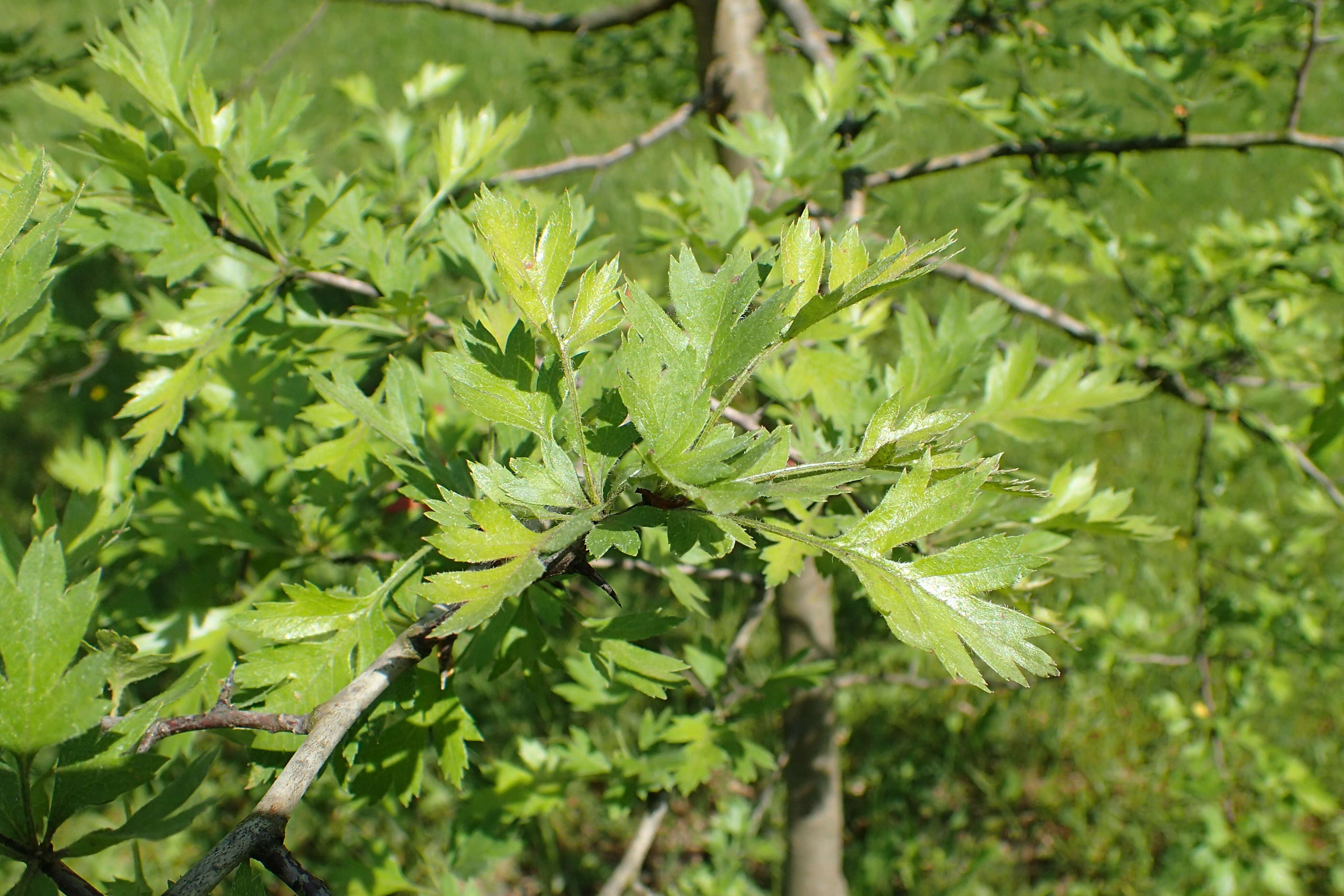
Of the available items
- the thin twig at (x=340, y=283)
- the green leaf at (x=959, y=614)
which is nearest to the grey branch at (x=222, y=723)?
the green leaf at (x=959, y=614)

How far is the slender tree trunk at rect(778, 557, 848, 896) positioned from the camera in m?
1.92

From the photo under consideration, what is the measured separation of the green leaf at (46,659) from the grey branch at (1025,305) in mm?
1586

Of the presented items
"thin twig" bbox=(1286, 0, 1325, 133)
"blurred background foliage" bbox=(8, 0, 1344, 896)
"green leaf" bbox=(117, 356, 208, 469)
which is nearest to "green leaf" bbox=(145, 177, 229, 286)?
"green leaf" bbox=(117, 356, 208, 469)

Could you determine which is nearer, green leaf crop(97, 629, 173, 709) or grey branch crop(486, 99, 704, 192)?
green leaf crop(97, 629, 173, 709)

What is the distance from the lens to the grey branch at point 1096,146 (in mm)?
1656

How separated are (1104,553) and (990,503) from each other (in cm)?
280

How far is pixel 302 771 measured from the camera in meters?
0.65

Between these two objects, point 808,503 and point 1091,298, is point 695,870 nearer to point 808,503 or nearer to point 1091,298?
point 808,503

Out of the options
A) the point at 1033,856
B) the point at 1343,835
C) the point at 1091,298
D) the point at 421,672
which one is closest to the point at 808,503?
the point at 421,672

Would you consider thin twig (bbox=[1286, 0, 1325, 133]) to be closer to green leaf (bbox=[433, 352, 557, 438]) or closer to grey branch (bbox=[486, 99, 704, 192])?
grey branch (bbox=[486, 99, 704, 192])

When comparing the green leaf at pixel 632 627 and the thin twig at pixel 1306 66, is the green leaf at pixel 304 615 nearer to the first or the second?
the green leaf at pixel 632 627

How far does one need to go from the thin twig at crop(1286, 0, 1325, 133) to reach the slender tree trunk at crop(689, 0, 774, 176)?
988mm

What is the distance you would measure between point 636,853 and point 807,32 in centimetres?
162

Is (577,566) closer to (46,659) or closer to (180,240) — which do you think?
(46,659)
